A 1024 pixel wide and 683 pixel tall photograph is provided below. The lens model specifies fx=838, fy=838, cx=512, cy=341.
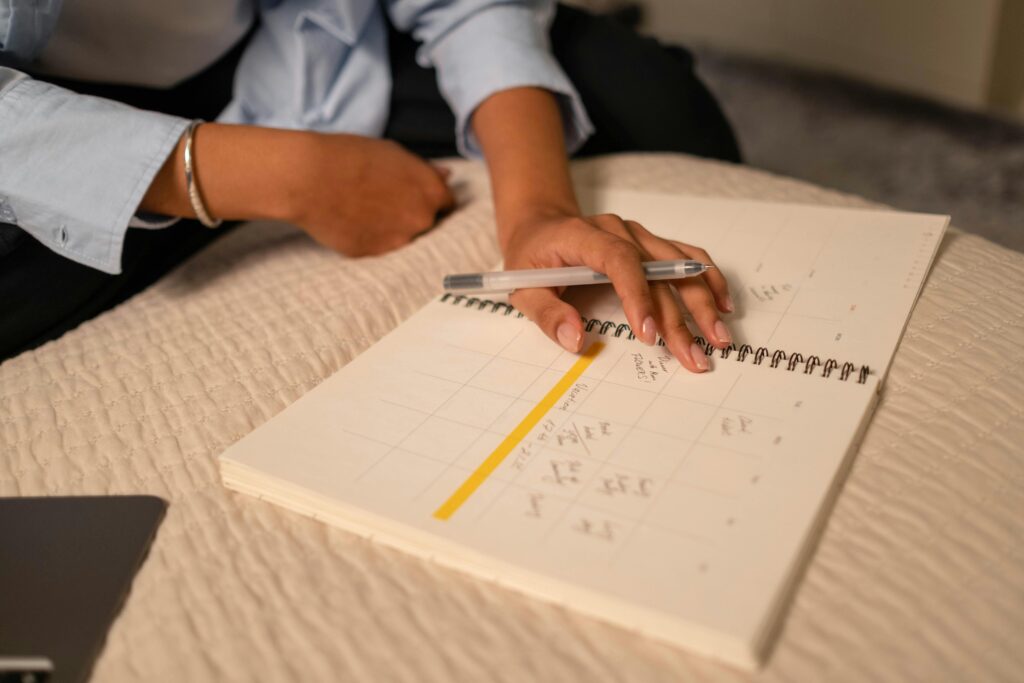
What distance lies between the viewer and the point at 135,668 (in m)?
0.37

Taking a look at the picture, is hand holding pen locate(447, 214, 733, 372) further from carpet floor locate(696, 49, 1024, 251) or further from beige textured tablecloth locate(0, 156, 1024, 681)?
carpet floor locate(696, 49, 1024, 251)

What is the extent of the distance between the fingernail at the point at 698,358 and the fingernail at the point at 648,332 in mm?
23

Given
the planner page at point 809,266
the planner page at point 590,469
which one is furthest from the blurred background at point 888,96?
the planner page at point 590,469

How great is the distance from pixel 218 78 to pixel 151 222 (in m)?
0.26

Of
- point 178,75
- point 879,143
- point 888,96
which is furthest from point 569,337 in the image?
point 888,96

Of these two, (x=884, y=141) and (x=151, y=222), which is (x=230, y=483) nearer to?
(x=151, y=222)

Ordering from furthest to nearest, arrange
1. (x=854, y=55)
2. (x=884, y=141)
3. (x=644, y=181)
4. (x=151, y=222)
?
(x=854, y=55), (x=884, y=141), (x=644, y=181), (x=151, y=222)

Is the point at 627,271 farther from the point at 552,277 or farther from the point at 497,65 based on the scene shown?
the point at 497,65

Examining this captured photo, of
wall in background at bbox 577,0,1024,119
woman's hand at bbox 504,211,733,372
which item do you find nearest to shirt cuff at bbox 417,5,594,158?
woman's hand at bbox 504,211,733,372

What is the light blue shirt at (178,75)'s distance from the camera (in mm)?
595

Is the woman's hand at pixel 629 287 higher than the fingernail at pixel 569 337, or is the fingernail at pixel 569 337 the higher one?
the woman's hand at pixel 629 287

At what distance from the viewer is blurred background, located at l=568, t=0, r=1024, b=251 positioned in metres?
1.35

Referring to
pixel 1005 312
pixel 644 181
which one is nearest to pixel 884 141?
pixel 644 181

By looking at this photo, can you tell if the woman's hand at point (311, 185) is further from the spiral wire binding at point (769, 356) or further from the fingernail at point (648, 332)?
the fingernail at point (648, 332)
